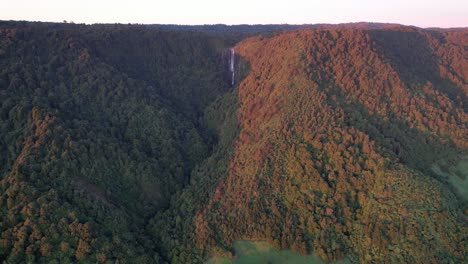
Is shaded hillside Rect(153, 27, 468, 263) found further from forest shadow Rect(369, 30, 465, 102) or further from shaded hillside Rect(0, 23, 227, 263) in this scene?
shaded hillside Rect(0, 23, 227, 263)

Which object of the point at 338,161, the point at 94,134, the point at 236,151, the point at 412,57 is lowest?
the point at 236,151

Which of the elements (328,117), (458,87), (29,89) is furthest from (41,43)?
(458,87)

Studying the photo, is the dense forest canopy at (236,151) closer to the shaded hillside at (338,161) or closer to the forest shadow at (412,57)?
the shaded hillside at (338,161)

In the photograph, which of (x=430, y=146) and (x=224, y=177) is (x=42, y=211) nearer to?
(x=224, y=177)

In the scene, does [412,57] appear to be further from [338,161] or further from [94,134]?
[94,134]

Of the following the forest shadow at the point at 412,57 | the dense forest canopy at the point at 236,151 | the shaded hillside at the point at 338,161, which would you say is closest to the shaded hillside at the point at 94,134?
the dense forest canopy at the point at 236,151

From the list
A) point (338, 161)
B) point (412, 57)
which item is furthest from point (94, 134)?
point (412, 57)
